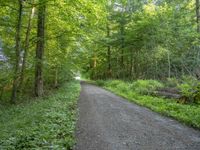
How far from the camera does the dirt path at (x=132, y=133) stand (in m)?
5.32

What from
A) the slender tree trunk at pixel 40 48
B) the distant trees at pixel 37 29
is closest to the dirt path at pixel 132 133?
the distant trees at pixel 37 29

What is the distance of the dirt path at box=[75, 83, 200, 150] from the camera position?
17.5 ft

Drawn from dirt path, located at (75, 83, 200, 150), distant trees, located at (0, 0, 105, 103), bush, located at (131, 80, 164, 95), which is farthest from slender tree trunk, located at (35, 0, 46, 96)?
bush, located at (131, 80, 164, 95)

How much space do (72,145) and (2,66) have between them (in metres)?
8.18

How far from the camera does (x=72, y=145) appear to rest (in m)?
5.20

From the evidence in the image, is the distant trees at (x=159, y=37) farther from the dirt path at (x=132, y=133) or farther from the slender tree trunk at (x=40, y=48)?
the dirt path at (x=132, y=133)

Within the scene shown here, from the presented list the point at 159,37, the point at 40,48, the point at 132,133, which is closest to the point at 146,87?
the point at 159,37

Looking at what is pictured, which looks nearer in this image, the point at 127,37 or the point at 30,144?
the point at 30,144

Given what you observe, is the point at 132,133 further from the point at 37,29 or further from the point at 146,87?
the point at 146,87

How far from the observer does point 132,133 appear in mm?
6359

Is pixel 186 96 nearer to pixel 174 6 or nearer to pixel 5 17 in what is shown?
pixel 5 17

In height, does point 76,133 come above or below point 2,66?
below

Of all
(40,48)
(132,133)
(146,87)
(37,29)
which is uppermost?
(37,29)

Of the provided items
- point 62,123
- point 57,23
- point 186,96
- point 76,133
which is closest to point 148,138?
point 76,133
